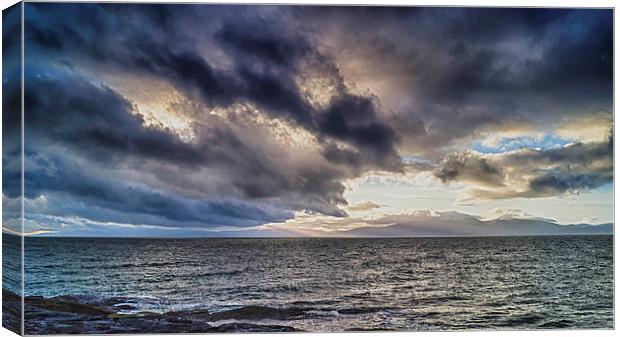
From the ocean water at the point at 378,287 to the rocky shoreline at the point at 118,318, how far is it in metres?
0.10

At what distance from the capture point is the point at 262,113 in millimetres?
12172

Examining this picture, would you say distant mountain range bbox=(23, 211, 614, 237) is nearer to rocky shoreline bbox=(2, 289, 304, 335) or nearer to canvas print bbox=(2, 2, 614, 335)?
canvas print bbox=(2, 2, 614, 335)

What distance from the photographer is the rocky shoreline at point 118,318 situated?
441 inches

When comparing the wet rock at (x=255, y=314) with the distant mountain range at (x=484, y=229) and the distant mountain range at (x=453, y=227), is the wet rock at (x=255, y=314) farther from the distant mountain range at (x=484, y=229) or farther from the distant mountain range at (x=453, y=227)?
the distant mountain range at (x=484, y=229)

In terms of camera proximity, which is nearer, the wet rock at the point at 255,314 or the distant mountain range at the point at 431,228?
the wet rock at the point at 255,314

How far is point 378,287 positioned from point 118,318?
363cm

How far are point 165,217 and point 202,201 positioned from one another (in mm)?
827

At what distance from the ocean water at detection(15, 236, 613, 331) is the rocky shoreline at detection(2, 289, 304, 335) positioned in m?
0.10

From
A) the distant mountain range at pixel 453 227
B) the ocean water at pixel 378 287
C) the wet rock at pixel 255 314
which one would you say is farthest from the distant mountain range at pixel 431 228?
the wet rock at pixel 255 314

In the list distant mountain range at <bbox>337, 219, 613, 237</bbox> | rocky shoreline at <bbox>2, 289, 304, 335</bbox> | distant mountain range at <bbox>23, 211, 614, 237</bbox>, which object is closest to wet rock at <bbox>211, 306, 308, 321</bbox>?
rocky shoreline at <bbox>2, 289, 304, 335</bbox>

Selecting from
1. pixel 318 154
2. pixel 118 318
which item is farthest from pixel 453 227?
pixel 118 318

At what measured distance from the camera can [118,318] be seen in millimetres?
11367

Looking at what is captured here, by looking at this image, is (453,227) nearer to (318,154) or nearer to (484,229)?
(484,229)

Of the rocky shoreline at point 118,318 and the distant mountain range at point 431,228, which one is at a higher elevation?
the distant mountain range at point 431,228
